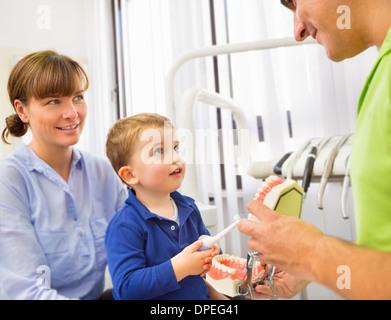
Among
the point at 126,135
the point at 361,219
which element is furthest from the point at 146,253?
the point at 361,219

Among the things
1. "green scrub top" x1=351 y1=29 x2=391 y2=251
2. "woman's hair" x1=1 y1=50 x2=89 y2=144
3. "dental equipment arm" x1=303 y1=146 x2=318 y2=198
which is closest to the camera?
"green scrub top" x1=351 y1=29 x2=391 y2=251

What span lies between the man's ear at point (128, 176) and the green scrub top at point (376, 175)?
303 mm

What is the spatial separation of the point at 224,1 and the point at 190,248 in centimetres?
100

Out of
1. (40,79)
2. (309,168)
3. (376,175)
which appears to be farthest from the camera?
(309,168)

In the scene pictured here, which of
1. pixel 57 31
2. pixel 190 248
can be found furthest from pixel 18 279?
pixel 57 31

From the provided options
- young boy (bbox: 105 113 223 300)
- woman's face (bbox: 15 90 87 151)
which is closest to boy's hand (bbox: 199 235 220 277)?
young boy (bbox: 105 113 223 300)

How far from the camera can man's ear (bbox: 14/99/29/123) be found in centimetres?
58

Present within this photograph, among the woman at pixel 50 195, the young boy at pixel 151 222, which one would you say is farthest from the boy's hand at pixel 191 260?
the woman at pixel 50 195

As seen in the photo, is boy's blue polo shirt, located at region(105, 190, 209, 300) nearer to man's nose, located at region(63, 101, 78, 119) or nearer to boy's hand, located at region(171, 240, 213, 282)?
boy's hand, located at region(171, 240, 213, 282)

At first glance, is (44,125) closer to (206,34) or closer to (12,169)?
(12,169)

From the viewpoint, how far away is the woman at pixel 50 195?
0.58 meters

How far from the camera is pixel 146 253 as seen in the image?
509 millimetres

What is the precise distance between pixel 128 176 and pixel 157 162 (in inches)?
2.2

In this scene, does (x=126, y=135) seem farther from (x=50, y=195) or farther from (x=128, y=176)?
(x=50, y=195)
